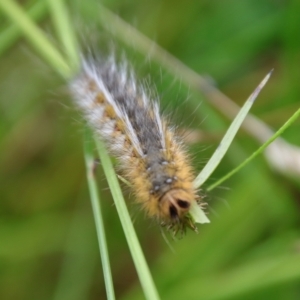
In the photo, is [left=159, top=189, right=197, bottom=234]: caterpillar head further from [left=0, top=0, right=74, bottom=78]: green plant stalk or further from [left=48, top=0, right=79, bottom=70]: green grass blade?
[left=48, top=0, right=79, bottom=70]: green grass blade

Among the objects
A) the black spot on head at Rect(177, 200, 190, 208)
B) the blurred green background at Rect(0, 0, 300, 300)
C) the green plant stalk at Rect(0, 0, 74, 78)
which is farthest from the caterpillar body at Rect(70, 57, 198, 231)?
the blurred green background at Rect(0, 0, 300, 300)

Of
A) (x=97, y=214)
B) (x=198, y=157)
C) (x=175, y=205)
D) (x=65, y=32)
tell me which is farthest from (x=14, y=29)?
(x=175, y=205)

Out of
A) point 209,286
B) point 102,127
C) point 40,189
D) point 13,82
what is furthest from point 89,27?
point 209,286

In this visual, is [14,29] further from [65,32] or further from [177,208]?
[177,208]

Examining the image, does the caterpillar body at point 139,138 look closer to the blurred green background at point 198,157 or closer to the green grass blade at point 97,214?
the green grass blade at point 97,214

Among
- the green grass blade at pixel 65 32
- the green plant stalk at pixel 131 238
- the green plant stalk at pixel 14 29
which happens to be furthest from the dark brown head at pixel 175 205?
the green plant stalk at pixel 14 29

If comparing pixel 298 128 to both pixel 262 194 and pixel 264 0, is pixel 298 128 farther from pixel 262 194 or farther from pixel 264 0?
pixel 264 0
